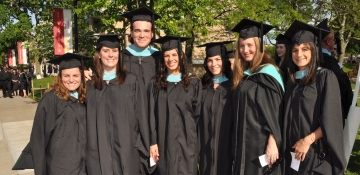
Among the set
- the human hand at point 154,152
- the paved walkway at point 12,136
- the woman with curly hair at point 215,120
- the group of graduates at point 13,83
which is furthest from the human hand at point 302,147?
the group of graduates at point 13,83

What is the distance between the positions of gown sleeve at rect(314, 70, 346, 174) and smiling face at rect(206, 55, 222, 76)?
1.10 meters

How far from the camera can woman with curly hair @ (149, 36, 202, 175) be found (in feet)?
10.9

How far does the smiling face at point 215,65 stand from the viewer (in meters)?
3.45

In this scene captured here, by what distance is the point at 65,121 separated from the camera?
3014 mm

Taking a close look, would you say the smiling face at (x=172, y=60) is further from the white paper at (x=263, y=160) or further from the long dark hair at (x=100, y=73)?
the white paper at (x=263, y=160)

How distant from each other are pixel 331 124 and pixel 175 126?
4.73ft

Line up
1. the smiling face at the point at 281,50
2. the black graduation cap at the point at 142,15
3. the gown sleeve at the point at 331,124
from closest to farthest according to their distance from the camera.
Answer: the gown sleeve at the point at 331,124
the black graduation cap at the point at 142,15
the smiling face at the point at 281,50

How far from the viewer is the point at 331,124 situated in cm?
253

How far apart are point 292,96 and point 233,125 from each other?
62 cm

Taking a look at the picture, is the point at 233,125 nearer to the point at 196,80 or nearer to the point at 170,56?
the point at 196,80

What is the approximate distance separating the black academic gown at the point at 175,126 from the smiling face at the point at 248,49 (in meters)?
0.63

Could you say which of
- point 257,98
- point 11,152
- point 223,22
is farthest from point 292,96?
point 223,22

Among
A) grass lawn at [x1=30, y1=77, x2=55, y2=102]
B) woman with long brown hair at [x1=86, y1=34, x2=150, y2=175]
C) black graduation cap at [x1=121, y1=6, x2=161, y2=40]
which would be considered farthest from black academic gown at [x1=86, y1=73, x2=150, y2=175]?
grass lawn at [x1=30, y1=77, x2=55, y2=102]

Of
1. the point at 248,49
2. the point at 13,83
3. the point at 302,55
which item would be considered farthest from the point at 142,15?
the point at 13,83
